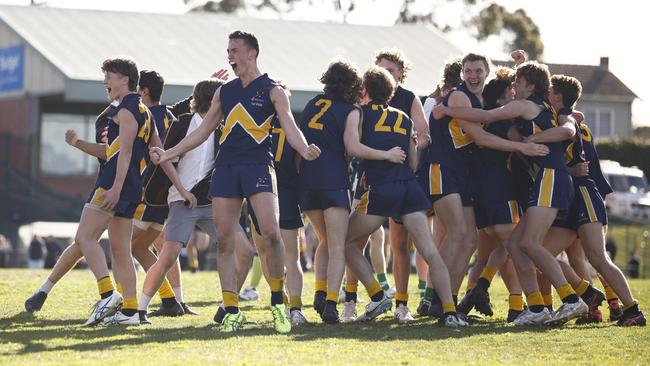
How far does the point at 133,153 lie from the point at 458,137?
9.10 feet

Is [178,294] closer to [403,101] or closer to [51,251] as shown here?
[403,101]

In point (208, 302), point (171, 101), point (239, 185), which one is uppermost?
point (171, 101)

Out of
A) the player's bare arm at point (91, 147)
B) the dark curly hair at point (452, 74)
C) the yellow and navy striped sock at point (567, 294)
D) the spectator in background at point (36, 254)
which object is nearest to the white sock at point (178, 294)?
the player's bare arm at point (91, 147)

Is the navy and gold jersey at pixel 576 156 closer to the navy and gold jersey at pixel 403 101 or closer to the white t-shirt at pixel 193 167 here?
the navy and gold jersey at pixel 403 101

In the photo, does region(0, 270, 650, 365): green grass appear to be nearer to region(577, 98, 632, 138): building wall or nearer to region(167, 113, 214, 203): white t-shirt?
region(167, 113, 214, 203): white t-shirt

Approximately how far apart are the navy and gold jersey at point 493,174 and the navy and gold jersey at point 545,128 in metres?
0.21

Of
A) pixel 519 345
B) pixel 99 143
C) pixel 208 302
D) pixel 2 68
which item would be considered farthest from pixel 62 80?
pixel 519 345

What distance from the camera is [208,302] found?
1340 centimetres

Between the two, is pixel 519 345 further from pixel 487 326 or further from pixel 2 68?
pixel 2 68

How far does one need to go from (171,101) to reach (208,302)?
18.2m

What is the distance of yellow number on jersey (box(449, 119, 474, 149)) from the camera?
34.8 ft

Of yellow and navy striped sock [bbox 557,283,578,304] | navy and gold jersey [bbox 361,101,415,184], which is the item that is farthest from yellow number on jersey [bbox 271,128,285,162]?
yellow and navy striped sock [bbox 557,283,578,304]

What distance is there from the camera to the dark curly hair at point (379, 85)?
33.9 ft

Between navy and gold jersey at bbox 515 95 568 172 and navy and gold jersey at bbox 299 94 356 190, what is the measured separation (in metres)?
1.49
